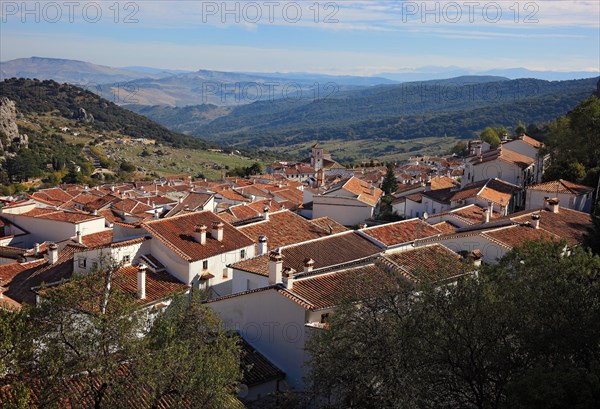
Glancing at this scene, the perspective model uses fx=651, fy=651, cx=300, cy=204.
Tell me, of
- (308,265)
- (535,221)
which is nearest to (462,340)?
(308,265)

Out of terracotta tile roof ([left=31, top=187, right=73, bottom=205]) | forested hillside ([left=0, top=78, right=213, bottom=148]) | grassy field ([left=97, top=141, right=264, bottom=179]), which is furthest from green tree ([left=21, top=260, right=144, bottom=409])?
forested hillside ([left=0, top=78, right=213, bottom=148])

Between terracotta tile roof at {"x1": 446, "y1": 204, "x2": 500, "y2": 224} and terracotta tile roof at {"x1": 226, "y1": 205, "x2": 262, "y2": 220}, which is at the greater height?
terracotta tile roof at {"x1": 446, "y1": 204, "x2": 500, "y2": 224}

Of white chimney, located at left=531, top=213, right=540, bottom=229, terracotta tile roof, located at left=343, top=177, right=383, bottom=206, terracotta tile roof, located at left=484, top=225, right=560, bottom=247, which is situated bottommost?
terracotta tile roof, located at left=343, top=177, right=383, bottom=206

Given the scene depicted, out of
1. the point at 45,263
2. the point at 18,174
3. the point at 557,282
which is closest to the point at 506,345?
the point at 557,282

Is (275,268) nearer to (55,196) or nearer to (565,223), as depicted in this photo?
(565,223)

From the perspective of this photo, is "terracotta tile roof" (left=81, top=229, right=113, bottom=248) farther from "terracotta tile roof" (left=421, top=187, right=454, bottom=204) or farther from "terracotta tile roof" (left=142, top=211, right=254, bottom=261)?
"terracotta tile roof" (left=421, top=187, right=454, bottom=204)

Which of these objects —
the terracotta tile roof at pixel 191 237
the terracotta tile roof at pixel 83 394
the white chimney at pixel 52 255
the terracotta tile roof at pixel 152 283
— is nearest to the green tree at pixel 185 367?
the terracotta tile roof at pixel 83 394

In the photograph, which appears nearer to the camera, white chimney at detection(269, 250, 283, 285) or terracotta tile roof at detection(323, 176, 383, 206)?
white chimney at detection(269, 250, 283, 285)
